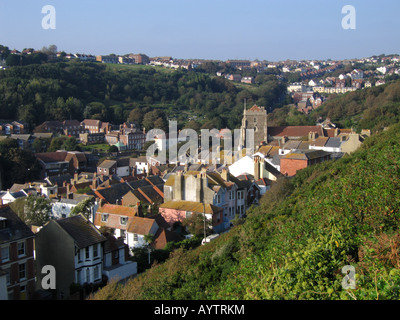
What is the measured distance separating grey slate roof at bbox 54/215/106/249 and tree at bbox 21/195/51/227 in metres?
7.75

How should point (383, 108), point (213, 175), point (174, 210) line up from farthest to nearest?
point (383, 108) < point (213, 175) < point (174, 210)

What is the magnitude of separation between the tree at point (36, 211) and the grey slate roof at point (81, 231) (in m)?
7.75

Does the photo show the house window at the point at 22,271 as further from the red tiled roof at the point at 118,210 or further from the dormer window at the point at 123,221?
the red tiled roof at the point at 118,210

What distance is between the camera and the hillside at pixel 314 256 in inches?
212

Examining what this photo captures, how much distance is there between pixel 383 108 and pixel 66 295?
39.4 metres

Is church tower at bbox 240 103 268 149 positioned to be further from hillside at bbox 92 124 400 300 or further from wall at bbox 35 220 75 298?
wall at bbox 35 220 75 298

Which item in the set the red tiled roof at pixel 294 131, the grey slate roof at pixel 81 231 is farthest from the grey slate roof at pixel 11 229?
the red tiled roof at pixel 294 131
